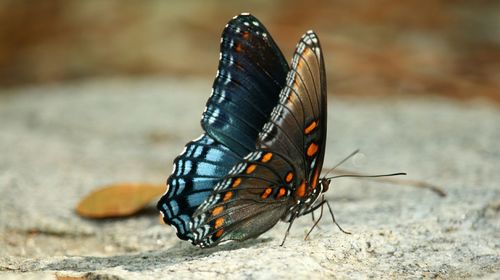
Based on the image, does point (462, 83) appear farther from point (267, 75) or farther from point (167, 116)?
point (267, 75)

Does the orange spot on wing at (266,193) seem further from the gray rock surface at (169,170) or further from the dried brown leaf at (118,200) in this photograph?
the dried brown leaf at (118,200)

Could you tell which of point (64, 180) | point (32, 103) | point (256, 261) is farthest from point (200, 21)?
point (256, 261)

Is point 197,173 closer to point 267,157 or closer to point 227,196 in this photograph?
point 227,196

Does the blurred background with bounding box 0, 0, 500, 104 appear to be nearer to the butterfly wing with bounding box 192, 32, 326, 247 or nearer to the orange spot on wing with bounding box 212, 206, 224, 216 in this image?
the butterfly wing with bounding box 192, 32, 326, 247

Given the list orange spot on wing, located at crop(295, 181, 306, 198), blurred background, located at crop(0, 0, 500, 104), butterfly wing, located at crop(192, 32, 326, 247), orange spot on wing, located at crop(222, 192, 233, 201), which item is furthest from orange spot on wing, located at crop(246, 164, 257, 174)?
blurred background, located at crop(0, 0, 500, 104)

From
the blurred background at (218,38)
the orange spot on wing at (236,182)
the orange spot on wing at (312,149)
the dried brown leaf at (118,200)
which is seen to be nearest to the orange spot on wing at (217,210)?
the orange spot on wing at (236,182)

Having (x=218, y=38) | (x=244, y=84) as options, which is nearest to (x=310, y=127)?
(x=244, y=84)
